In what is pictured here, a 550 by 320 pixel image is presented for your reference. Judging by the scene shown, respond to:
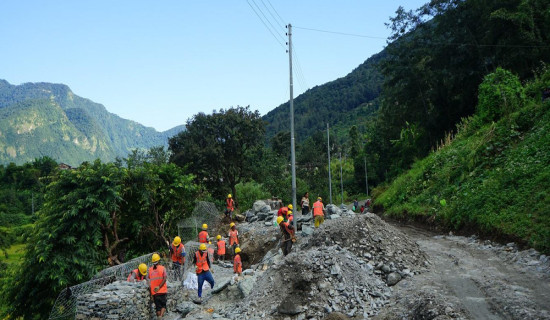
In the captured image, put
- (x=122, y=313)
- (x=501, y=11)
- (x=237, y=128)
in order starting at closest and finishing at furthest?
(x=122, y=313) < (x=501, y=11) < (x=237, y=128)

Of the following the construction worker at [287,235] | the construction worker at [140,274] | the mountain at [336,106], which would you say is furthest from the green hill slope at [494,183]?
the mountain at [336,106]

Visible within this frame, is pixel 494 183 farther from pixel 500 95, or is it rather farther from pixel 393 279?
pixel 500 95

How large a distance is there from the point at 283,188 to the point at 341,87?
135 metres

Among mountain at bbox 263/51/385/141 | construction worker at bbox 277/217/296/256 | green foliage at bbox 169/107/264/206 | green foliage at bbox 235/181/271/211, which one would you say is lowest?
green foliage at bbox 235/181/271/211

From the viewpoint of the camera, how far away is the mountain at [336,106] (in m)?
128

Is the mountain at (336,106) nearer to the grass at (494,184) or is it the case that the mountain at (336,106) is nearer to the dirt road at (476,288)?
the grass at (494,184)

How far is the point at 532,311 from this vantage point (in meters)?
6.87

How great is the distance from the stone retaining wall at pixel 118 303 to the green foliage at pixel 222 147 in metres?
25.2

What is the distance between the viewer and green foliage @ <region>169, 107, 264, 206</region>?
36500 mm

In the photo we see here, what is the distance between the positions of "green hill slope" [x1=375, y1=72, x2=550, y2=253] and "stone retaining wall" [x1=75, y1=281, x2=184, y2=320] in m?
11.0

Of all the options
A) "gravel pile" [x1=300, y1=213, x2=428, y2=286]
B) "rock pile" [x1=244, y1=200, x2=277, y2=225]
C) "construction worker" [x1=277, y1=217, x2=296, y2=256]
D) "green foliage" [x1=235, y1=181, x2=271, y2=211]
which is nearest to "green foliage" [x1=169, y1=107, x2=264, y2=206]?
"green foliage" [x1=235, y1=181, x2=271, y2=211]

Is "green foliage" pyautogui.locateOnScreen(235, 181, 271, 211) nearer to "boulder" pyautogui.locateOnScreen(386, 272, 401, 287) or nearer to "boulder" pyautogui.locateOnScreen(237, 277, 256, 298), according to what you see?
"boulder" pyautogui.locateOnScreen(237, 277, 256, 298)

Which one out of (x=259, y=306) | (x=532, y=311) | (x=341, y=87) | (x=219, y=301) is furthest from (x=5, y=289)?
(x=341, y=87)

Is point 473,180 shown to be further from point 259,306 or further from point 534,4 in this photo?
point 534,4
